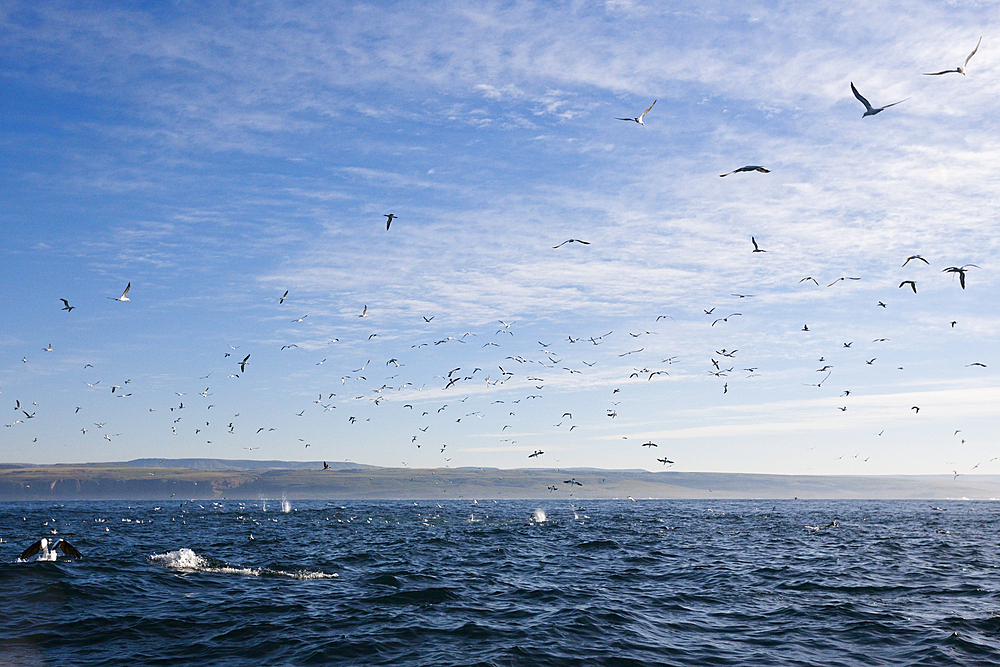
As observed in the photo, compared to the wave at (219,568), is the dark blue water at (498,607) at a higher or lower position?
higher

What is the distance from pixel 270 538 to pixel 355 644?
3294cm

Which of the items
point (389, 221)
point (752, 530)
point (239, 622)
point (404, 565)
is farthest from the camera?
point (752, 530)

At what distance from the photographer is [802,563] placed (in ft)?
99.8

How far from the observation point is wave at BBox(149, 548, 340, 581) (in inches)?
999

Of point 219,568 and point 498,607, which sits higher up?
point 498,607

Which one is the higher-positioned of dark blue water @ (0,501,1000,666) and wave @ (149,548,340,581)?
dark blue water @ (0,501,1000,666)

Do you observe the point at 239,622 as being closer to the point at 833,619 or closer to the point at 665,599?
the point at 665,599

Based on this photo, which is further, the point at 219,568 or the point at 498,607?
the point at 219,568

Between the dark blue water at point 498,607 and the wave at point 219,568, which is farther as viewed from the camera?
the wave at point 219,568

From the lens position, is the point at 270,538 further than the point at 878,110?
Yes

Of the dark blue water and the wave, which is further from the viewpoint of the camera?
the wave

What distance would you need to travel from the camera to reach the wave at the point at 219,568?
25.4m

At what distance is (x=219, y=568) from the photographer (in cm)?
2678

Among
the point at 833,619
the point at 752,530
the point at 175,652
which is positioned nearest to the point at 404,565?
the point at 175,652
